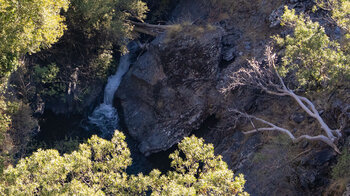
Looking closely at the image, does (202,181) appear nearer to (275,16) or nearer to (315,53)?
(315,53)

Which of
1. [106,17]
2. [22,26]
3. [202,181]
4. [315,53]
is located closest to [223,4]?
[106,17]

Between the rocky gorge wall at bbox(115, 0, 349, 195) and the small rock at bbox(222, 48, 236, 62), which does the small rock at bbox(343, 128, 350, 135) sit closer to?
the rocky gorge wall at bbox(115, 0, 349, 195)

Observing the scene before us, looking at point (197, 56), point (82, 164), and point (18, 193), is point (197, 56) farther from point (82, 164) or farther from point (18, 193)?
point (18, 193)

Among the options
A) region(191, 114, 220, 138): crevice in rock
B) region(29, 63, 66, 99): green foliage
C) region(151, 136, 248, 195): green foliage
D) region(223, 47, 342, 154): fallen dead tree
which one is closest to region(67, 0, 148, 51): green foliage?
A: region(29, 63, 66, 99): green foliage

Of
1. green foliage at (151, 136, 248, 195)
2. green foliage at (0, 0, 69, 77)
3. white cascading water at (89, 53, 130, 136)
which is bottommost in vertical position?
white cascading water at (89, 53, 130, 136)

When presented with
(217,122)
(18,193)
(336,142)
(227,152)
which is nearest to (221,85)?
(217,122)
